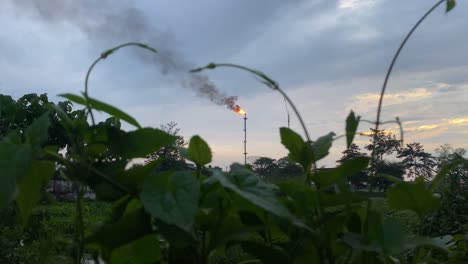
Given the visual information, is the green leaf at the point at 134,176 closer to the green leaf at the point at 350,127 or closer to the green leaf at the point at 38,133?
the green leaf at the point at 38,133

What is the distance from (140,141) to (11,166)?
0.42 feet

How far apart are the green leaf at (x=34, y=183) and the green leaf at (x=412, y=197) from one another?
0.33 metres

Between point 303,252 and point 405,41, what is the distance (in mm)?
239

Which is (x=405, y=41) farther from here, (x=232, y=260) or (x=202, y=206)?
(x=232, y=260)

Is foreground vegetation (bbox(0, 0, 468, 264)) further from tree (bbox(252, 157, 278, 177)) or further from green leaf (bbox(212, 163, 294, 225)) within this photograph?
tree (bbox(252, 157, 278, 177))

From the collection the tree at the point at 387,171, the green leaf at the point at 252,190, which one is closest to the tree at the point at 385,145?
the tree at the point at 387,171

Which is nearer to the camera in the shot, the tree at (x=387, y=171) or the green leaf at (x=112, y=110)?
the green leaf at (x=112, y=110)

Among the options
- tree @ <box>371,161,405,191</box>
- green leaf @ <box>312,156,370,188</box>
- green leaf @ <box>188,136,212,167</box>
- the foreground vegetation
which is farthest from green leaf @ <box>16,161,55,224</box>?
tree @ <box>371,161,405,191</box>

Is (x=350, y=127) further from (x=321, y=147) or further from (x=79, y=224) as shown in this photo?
(x=79, y=224)

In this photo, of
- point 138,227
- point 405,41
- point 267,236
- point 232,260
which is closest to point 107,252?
point 138,227

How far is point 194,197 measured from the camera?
1.39 ft

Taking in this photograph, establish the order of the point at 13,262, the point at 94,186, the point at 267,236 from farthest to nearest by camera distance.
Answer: the point at 13,262
the point at 267,236
the point at 94,186

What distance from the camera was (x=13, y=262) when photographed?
7.99 feet

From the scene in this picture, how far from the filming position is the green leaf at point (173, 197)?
1.33ft
